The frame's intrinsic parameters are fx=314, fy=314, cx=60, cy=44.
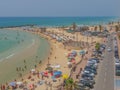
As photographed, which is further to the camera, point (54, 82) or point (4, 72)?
point (4, 72)

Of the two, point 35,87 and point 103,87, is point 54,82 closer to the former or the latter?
point 35,87

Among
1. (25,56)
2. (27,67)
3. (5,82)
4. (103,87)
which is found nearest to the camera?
(103,87)

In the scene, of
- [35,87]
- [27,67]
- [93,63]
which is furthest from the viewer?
[27,67]

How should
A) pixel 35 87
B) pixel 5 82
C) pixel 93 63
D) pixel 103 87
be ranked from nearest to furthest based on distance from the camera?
pixel 103 87 < pixel 35 87 < pixel 5 82 < pixel 93 63

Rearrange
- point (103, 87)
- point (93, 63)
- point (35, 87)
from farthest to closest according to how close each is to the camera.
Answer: point (93, 63) → point (35, 87) → point (103, 87)

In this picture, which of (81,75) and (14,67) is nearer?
(81,75)

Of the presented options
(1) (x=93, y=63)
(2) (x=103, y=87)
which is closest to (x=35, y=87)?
(2) (x=103, y=87)

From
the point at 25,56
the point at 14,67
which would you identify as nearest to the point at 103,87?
the point at 14,67

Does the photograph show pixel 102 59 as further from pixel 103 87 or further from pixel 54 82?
pixel 103 87

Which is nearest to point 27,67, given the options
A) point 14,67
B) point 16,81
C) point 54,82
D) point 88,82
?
point 14,67
